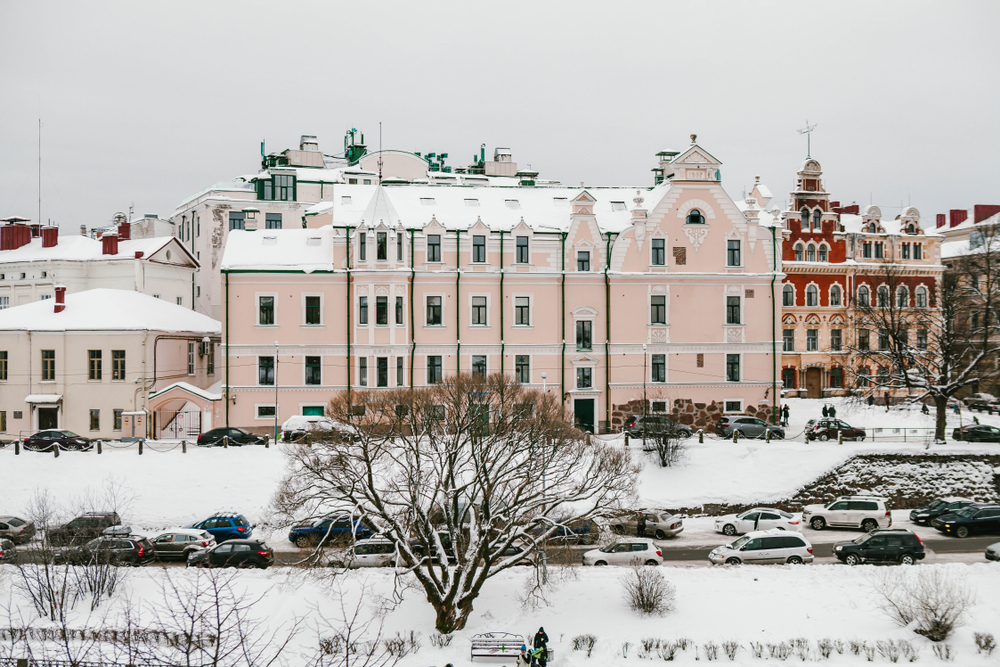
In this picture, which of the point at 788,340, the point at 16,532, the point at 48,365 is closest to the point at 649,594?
the point at 16,532

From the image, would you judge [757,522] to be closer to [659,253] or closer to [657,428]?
[657,428]

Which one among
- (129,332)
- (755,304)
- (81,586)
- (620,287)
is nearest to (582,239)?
(620,287)

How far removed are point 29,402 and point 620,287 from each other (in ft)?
Result: 111

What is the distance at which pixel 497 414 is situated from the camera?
2816 cm

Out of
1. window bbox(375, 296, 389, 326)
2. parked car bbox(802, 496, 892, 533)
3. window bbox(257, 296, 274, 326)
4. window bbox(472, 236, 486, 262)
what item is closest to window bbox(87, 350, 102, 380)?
window bbox(257, 296, 274, 326)

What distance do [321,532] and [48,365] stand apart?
25293 millimetres

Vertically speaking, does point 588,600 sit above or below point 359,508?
below

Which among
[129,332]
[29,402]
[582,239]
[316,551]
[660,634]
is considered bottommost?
[660,634]

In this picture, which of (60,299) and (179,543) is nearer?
(179,543)

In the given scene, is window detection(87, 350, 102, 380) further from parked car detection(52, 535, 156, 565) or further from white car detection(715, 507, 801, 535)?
white car detection(715, 507, 801, 535)

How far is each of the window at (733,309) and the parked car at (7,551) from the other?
3786cm

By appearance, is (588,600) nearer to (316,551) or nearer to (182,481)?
(316,551)

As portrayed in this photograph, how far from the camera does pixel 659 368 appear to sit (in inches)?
1967

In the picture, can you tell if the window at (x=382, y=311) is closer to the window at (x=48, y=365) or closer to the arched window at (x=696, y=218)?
the arched window at (x=696, y=218)
